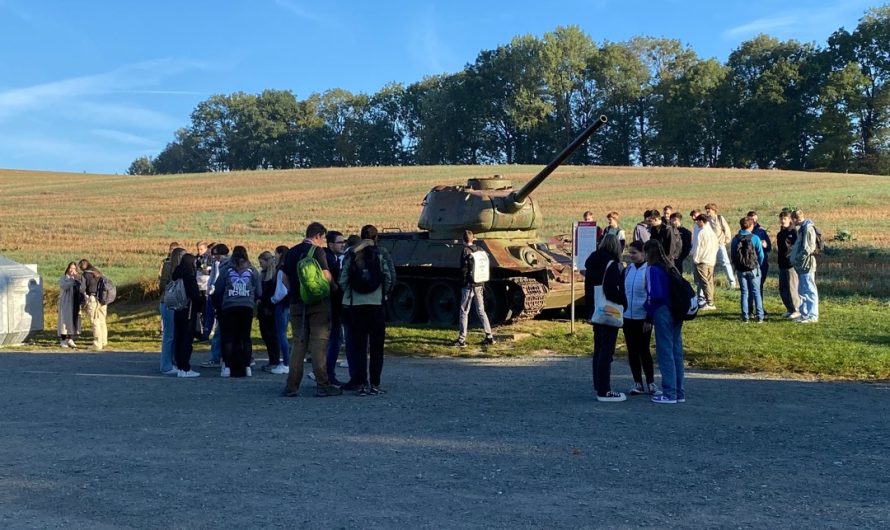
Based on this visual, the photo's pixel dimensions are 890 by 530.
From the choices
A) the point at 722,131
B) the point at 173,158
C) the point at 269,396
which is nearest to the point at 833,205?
the point at 269,396

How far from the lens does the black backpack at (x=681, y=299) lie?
942 cm

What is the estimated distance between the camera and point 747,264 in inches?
582

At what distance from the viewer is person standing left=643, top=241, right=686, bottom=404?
952cm

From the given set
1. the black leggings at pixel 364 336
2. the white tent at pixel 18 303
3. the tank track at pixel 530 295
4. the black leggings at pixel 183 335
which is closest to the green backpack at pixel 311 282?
the black leggings at pixel 364 336

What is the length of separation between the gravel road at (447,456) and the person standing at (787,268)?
192 inches

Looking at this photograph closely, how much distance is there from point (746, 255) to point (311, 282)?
7.39m

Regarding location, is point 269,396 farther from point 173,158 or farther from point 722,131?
point 173,158

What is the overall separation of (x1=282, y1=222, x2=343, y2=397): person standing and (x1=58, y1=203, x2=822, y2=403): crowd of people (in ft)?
0.04

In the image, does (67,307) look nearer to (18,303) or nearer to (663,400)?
(18,303)

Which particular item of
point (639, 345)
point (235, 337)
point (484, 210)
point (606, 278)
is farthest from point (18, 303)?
point (639, 345)

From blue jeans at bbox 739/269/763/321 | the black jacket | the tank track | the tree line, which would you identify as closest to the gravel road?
the black jacket

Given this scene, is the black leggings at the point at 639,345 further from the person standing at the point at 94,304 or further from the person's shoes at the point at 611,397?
the person standing at the point at 94,304

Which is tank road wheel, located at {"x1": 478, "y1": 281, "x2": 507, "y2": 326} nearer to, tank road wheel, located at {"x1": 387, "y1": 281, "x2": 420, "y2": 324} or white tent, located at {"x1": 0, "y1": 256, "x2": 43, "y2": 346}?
tank road wheel, located at {"x1": 387, "y1": 281, "x2": 420, "y2": 324}

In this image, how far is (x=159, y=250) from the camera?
1146 inches
